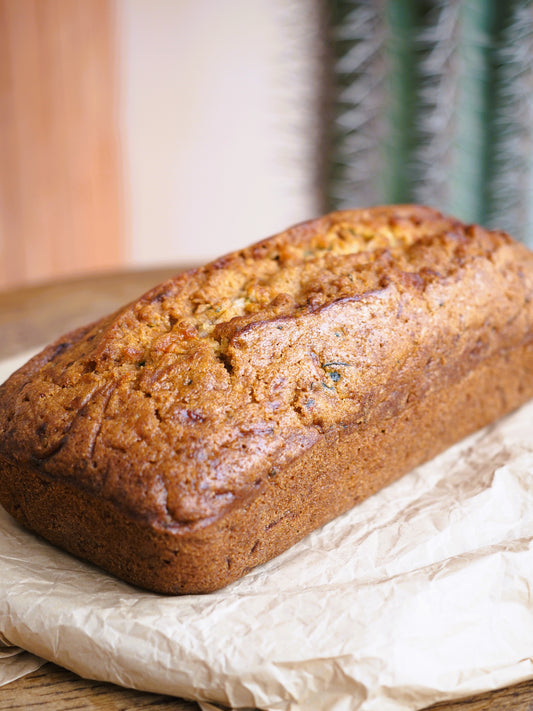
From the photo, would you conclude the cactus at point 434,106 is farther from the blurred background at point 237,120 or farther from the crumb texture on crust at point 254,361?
the crumb texture on crust at point 254,361

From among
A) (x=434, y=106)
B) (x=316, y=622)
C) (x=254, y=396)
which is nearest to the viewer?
(x=316, y=622)

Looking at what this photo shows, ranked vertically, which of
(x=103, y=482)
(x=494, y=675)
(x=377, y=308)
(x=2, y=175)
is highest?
(x=2, y=175)

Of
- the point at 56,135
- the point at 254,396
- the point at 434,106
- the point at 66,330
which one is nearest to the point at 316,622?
the point at 254,396

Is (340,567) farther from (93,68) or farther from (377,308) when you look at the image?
(93,68)

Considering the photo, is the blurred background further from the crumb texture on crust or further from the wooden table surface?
the crumb texture on crust

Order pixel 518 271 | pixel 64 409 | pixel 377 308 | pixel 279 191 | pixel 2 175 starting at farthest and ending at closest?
1. pixel 279 191
2. pixel 2 175
3. pixel 518 271
4. pixel 377 308
5. pixel 64 409

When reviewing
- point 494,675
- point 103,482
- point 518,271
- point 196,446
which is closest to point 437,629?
point 494,675

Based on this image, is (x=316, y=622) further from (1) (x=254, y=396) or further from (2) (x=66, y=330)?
(2) (x=66, y=330)
